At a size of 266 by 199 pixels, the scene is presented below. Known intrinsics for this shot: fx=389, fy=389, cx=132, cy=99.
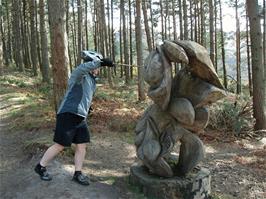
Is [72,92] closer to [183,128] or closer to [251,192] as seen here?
[183,128]

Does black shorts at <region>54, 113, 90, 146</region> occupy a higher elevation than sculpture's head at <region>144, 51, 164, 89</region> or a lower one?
lower

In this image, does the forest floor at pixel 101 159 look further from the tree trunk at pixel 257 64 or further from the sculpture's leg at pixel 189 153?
the tree trunk at pixel 257 64

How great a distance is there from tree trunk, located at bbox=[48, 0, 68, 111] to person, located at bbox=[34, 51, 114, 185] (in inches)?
162

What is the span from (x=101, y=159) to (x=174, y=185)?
94.1 inches

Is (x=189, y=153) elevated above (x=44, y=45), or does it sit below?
below

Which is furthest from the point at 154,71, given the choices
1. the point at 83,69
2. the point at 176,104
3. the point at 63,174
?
the point at 63,174

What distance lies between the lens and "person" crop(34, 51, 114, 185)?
233 inches

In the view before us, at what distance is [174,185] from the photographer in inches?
236

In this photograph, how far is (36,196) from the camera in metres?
5.69

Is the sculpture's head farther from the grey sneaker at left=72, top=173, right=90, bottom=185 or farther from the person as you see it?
the grey sneaker at left=72, top=173, right=90, bottom=185

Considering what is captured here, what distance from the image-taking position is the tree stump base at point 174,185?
6.00 meters

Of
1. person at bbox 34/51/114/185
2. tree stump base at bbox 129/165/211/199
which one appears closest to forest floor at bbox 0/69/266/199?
tree stump base at bbox 129/165/211/199

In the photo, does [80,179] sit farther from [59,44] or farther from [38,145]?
[59,44]

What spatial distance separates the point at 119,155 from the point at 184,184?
2690mm
